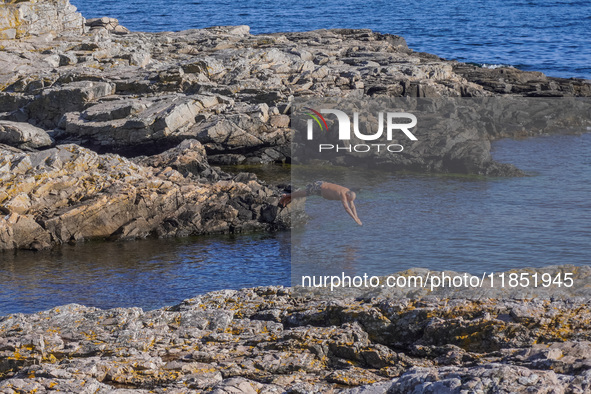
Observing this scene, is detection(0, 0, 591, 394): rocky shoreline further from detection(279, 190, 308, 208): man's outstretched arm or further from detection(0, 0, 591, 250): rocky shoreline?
detection(279, 190, 308, 208): man's outstretched arm

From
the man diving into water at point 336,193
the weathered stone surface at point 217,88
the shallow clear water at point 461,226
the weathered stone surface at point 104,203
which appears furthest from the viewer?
the weathered stone surface at point 217,88

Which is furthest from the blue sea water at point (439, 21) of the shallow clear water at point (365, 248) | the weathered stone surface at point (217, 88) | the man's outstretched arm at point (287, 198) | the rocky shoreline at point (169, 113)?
the man's outstretched arm at point (287, 198)

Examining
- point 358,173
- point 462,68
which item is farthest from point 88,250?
point 462,68

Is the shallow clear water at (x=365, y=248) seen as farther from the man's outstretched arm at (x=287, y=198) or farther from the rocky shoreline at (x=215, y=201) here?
the rocky shoreline at (x=215, y=201)

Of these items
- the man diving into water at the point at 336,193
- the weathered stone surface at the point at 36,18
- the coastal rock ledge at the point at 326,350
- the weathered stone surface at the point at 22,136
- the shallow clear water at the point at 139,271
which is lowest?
the shallow clear water at the point at 139,271

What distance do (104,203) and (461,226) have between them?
47.3ft

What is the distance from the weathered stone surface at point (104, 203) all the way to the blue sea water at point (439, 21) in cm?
4457

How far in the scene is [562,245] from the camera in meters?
17.7

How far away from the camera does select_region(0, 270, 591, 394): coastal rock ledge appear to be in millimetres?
8320

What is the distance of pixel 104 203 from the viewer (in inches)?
1075

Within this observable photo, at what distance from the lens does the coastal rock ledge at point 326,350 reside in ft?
27.3

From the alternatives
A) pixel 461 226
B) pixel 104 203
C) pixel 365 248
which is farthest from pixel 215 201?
pixel 461 226

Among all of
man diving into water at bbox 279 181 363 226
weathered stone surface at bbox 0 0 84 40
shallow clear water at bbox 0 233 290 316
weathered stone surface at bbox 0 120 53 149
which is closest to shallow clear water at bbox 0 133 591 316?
shallow clear water at bbox 0 233 290 316

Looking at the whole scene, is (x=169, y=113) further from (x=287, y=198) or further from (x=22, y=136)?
(x=287, y=198)
